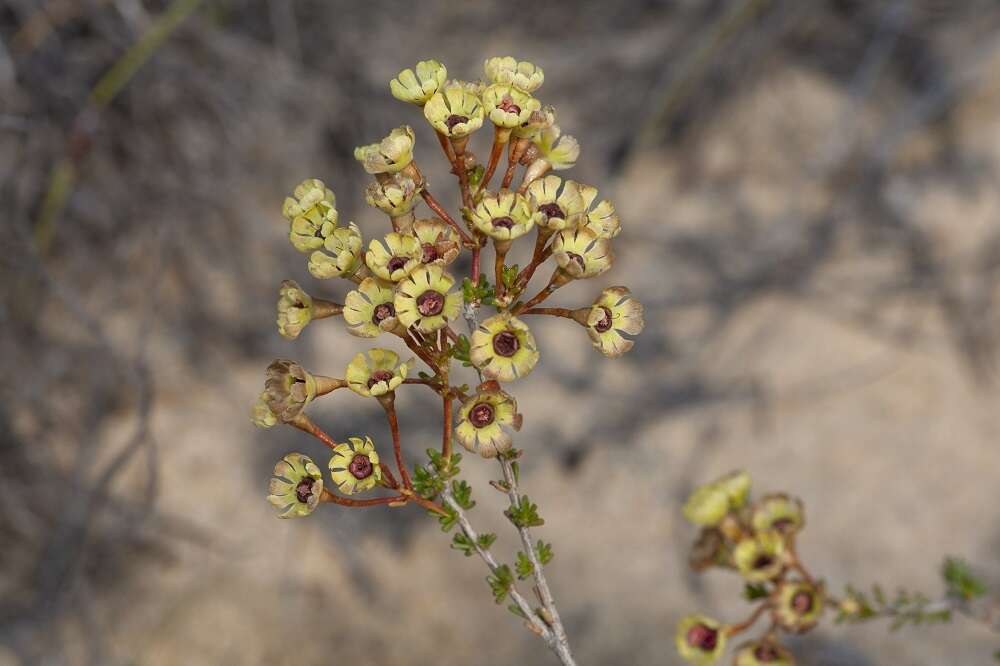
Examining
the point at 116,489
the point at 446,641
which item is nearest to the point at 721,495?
the point at 446,641

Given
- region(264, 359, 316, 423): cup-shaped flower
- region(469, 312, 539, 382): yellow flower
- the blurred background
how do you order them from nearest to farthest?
region(469, 312, 539, 382): yellow flower < region(264, 359, 316, 423): cup-shaped flower < the blurred background

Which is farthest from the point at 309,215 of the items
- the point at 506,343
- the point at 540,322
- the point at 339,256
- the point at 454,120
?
the point at 540,322

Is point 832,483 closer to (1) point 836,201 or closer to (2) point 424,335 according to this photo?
(1) point 836,201

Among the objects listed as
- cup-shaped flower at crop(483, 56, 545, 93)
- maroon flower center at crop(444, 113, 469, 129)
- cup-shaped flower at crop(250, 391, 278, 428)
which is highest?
cup-shaped flower at crop(483, 56, 545, 93)

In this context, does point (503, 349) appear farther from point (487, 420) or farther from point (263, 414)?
point (263, 414)

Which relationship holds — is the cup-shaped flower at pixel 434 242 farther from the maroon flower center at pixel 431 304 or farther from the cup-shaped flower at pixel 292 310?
the cup-shaped flower at pixel 292 310

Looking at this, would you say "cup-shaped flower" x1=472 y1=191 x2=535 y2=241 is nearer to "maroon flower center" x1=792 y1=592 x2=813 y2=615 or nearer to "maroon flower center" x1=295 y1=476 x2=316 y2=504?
"maroon flower center" x1=295 y1=476 x2=316 y2=504

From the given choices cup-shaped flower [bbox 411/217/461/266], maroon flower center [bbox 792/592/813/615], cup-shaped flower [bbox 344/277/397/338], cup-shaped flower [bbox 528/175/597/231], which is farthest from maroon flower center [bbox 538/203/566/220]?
maroon flower center [bbox 792/592/813/615]
